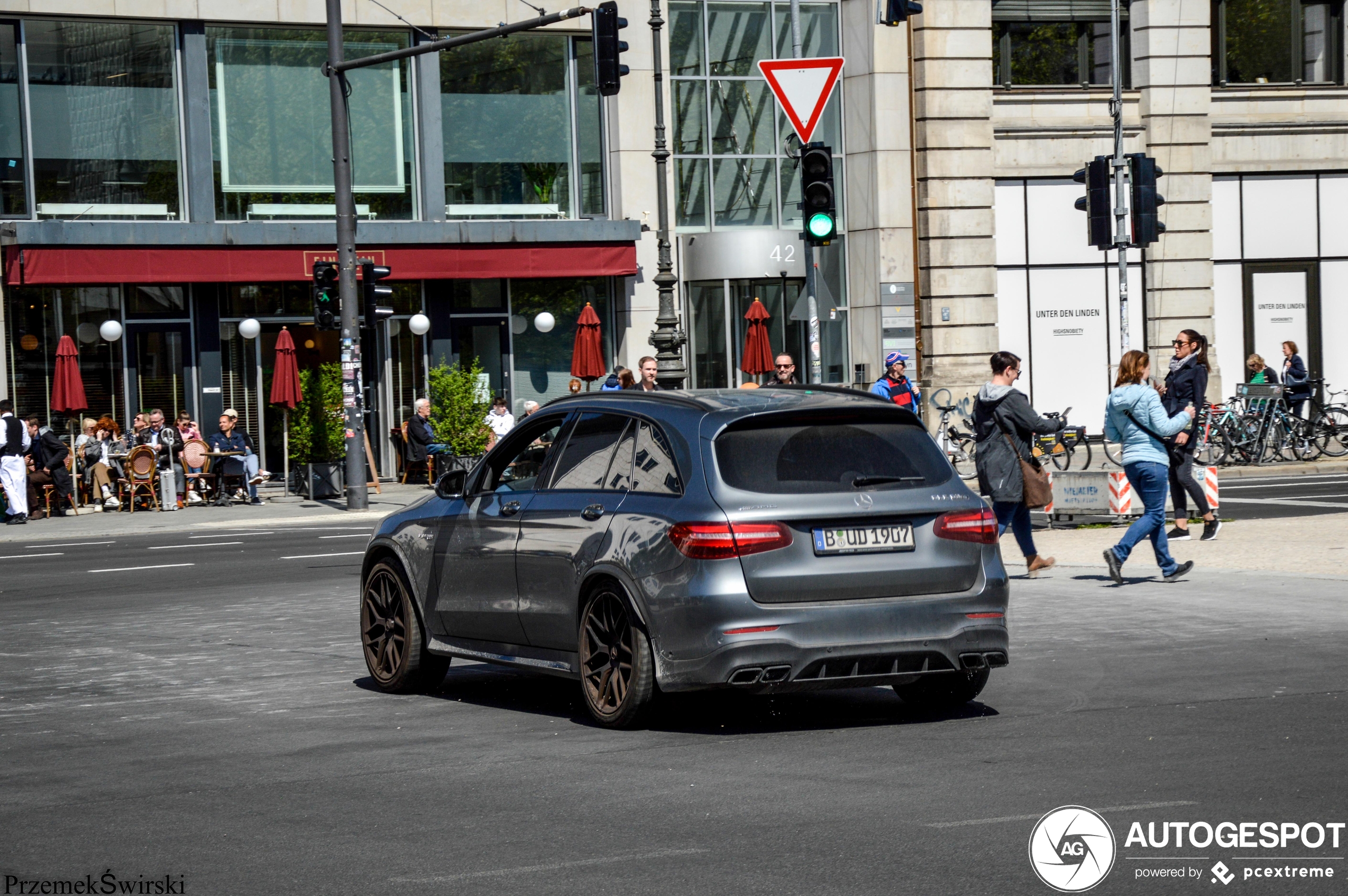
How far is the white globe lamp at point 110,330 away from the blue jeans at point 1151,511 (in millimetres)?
20595

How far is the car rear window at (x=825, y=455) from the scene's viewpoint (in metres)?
8.11

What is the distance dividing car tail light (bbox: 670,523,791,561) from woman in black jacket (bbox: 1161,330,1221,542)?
9465 mm

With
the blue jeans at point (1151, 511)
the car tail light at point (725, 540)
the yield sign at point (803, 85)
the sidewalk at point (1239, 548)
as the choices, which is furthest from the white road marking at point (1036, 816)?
the yield sign at point (803, 85)

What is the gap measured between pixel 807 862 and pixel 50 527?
71.5ft

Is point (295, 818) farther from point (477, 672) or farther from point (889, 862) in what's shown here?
point (477, 672)

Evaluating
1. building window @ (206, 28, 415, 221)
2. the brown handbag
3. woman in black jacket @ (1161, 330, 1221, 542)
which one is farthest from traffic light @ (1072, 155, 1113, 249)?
building window @ (206, 28, 415, 221)

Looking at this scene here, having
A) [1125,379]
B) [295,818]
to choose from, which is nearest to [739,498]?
[295,818]

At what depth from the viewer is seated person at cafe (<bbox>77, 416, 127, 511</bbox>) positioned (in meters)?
28.2

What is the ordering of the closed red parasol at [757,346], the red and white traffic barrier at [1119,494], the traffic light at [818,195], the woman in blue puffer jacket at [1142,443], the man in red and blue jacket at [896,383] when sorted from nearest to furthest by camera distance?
the woman in blue puffer jacket at [1142,443] → the traffic light at [818,195] → the red and white traffic barrier at [1119,494] → the man in red and blue jacket at [896,383] → the closed red parasol at [757,346]

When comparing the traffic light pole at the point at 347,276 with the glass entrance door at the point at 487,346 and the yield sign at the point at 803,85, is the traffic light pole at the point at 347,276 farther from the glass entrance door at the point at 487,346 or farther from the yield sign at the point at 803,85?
the yield sign at the point at 803,85

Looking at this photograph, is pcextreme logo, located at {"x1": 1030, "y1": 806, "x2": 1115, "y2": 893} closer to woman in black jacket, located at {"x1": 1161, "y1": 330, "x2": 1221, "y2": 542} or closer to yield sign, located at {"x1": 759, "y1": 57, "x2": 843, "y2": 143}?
yield sign, located at {"x1": 759, "y1": 57, "x2": 843, "y2": 143}

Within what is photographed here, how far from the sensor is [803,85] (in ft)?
48.5

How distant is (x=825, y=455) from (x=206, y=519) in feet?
62.9

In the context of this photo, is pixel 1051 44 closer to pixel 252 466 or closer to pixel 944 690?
pixel 252 466
